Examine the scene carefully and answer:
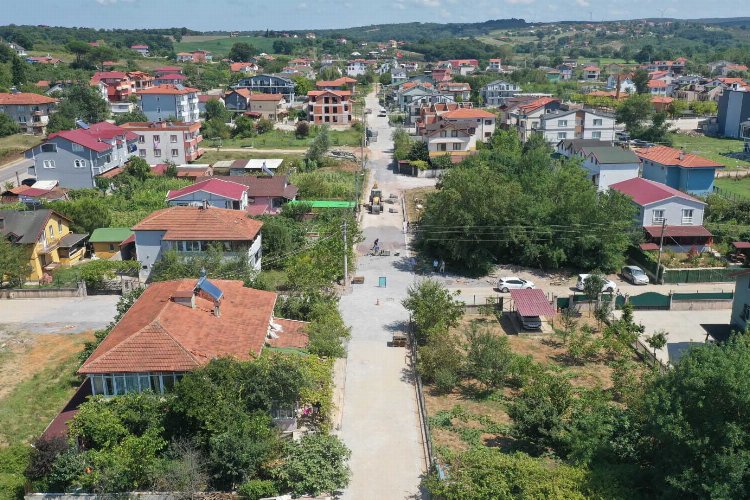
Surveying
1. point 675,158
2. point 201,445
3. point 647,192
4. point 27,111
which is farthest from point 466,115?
point 201,445

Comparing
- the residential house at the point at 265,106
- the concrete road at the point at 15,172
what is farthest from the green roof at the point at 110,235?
the residential house at the point at 265,106

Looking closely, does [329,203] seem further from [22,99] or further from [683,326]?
[22,99]

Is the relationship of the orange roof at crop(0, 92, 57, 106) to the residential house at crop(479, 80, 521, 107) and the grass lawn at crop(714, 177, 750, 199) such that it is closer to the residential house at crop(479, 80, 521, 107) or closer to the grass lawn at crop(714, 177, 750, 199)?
the residential house at crop(479, 80, 521, 107)

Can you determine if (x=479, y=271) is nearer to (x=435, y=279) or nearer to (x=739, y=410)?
(x=435, y=279)

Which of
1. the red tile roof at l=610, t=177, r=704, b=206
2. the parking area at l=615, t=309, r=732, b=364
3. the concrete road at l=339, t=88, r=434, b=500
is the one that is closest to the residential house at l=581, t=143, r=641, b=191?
the red tile roof at l=610, t=177, r=704, b=206

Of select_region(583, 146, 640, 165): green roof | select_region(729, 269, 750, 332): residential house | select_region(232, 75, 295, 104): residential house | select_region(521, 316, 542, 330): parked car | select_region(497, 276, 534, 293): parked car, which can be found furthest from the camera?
select_region(232, 75, 295, 104): residential house

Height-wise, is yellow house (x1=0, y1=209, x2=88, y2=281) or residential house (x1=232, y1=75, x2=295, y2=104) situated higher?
residential house (x1=232, y1=75, x2=295, y2=104)
